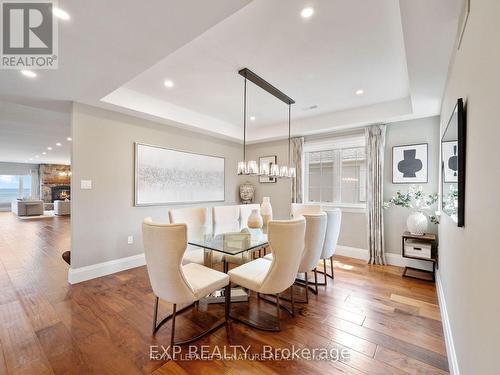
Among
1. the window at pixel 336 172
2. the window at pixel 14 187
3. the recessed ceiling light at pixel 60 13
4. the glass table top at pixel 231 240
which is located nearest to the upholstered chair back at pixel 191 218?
the glass table top at pixel 231 240

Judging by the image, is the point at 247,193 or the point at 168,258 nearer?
the point at 168,258

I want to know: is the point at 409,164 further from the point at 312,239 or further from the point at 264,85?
the point at 264,85

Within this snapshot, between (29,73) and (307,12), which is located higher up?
(307,12)

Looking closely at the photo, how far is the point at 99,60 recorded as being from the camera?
199 cm

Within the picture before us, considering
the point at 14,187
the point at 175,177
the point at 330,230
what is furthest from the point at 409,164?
the point at 14,187

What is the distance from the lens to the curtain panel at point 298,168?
4590 millimetres

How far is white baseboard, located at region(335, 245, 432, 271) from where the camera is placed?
11.2 feet

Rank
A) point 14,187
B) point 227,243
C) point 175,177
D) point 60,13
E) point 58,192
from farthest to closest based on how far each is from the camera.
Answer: point 14,187, point 58,192, point 175,177, point 227,243, point 60,13

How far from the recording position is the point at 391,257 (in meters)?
3.69

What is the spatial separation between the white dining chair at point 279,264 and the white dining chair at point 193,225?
72cm

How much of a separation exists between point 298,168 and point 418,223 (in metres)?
2.22

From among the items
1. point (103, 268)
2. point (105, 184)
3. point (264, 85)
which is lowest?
point (103, 268)

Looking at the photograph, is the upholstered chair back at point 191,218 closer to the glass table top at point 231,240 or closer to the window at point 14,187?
the glass table top at point 231,240

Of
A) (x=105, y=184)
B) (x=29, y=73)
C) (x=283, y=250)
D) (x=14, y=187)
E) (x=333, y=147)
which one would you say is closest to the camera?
(x=283, y=250)
